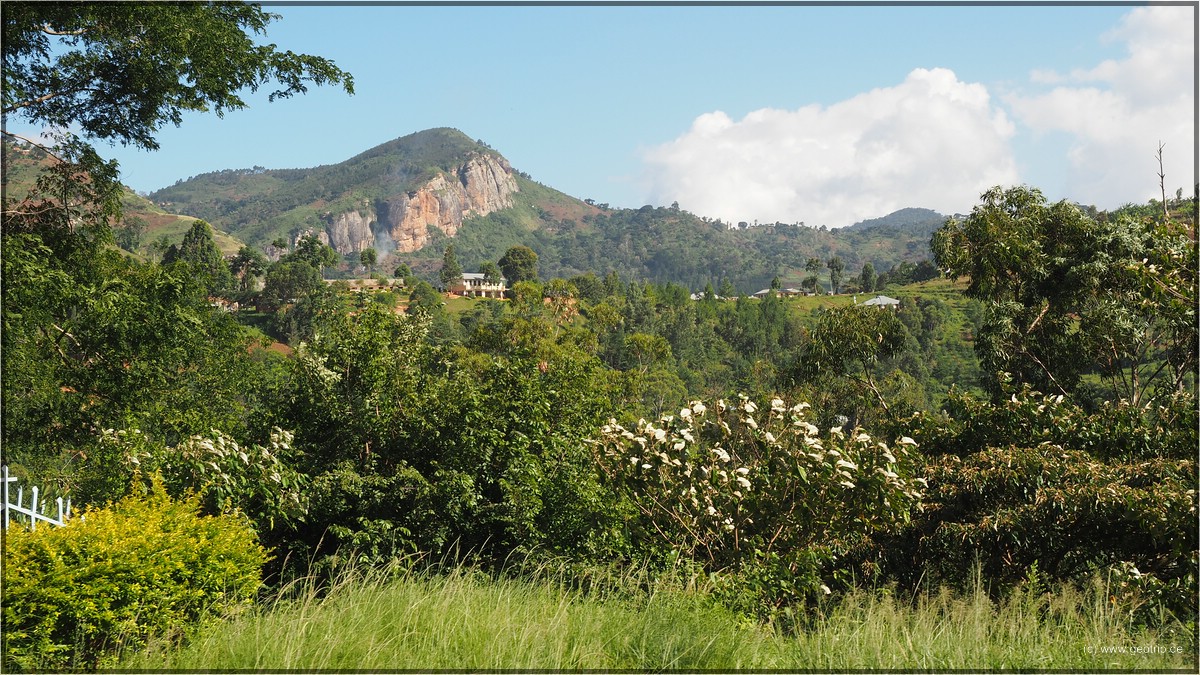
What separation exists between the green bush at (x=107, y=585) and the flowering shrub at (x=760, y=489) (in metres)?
2.61

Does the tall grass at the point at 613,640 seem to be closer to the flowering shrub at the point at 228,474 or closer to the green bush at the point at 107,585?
the green bush at the point at 107,585

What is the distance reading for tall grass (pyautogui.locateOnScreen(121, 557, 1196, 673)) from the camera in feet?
13.1

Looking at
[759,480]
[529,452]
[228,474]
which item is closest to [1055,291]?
[759,480]

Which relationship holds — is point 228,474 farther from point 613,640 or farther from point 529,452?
point 613,640

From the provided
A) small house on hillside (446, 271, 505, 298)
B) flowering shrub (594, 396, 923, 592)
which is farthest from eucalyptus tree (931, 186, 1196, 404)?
small house on hillside (446, 271, 505, 298)

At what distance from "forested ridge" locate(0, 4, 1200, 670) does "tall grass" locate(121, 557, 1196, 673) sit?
17 cm

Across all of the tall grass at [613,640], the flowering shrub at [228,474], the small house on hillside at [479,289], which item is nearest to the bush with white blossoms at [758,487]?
the tall grass at [613,640]

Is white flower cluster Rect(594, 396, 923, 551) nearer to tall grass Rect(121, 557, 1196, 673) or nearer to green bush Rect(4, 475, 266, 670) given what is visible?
tall grass Rect(121, 557, 1196, 673)

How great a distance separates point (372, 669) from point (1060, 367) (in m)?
10.2

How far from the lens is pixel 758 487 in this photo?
20.8 feet

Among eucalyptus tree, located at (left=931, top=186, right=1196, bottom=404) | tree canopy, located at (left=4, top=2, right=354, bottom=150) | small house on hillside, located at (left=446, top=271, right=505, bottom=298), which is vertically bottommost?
eucalyptus tree, located at (left=931, top=186, right=1196, bottom=404)

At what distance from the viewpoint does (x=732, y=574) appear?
601 cm

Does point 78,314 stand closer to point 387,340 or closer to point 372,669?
point 387,340

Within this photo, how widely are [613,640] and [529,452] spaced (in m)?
3.22
